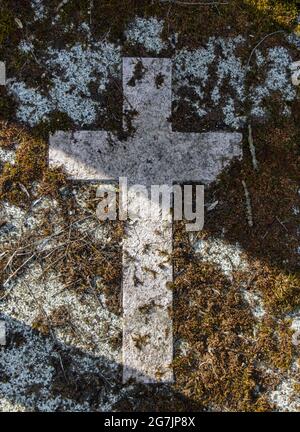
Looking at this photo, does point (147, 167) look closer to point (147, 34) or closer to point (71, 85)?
point (71, 85)

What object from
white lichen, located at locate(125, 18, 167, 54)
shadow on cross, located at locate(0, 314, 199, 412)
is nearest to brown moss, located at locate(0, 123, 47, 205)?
shadow on cross, located at locate(0, 314, 199, 412)

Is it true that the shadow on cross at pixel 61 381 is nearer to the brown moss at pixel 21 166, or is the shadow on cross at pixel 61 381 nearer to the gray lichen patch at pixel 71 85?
the brown moss at pixel 21 166

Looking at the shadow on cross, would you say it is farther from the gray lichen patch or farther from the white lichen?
the white lichen

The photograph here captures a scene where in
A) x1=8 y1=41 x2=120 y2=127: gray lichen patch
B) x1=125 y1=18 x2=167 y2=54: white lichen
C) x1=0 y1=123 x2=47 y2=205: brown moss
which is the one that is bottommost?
x1=0 y1=123 x2=47 y2=205: brown moss

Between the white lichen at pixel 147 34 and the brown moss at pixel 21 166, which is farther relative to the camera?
the white lichen at pixel 147 34

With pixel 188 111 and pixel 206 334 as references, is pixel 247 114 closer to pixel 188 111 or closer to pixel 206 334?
pixel 188 111

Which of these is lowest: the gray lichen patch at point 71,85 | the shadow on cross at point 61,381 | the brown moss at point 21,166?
the shadow on cross at point 61,381

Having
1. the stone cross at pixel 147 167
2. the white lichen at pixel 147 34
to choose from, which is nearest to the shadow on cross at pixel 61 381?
the stone cross at pixel 147 167
